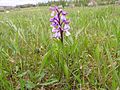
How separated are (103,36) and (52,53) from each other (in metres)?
0.85

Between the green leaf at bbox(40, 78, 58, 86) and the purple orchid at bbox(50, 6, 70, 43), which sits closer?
the green leaf at bbox(40, 78, 58, 86)

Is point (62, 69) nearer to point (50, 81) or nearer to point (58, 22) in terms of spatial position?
point (50, 81)

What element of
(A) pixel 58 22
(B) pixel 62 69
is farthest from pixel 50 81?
(A) pixel 58 22

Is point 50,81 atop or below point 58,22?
below

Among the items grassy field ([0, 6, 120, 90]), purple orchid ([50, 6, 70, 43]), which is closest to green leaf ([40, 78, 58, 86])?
grassy field ([0, 6, 120, 90])

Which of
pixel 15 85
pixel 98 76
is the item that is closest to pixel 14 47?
pixel 15 85

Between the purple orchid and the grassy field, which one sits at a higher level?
the purple orchid

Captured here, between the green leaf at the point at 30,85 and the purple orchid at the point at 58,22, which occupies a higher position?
the purple orchid at the point at 58,22

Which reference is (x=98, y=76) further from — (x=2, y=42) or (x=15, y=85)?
(x=2, y=42)

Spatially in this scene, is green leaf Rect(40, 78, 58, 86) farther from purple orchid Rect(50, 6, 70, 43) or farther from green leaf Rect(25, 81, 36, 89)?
purple orchid Rect(50, 6, 70, 43)

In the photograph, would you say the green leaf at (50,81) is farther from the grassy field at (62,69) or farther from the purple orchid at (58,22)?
the purple orchid at (58,22)

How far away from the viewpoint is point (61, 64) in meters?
1.36

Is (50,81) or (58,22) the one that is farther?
(58,22)

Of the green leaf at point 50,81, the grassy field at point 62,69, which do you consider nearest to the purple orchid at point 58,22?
the grassy field at point 62,69
